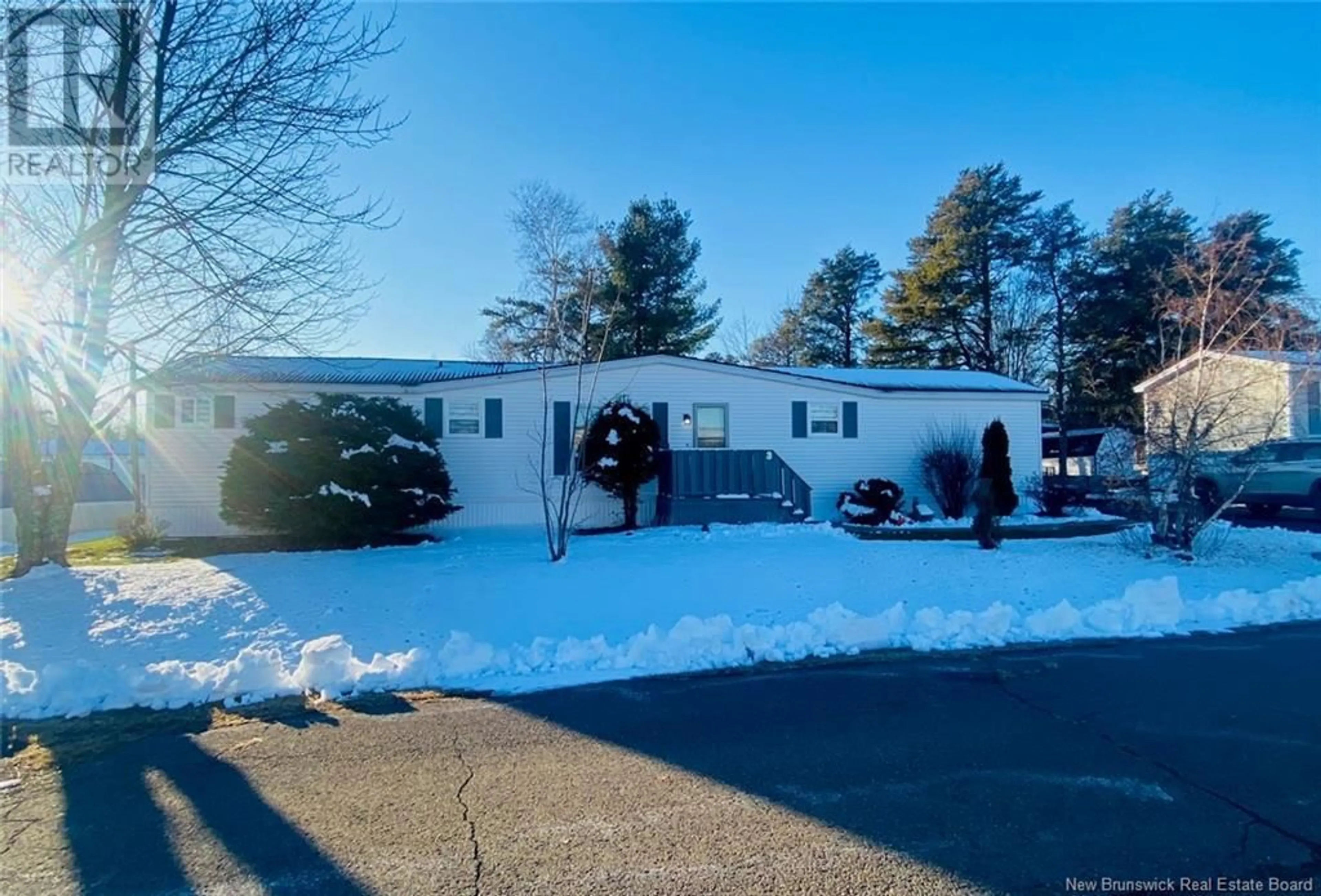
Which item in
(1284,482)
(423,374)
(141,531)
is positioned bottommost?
(141,531)

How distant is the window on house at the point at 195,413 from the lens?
14625mm

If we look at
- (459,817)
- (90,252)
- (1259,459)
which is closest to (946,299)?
(1259,459)

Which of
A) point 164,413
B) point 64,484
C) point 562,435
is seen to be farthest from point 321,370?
point 64,484

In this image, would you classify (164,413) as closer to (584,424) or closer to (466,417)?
(466,417)

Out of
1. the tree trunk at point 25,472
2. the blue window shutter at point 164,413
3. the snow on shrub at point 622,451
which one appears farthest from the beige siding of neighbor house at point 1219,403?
the blue window shutter at point 164,413

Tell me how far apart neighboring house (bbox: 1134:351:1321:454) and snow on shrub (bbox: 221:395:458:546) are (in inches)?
484

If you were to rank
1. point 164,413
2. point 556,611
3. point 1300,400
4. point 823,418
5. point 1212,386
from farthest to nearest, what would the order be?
point 1300,400 → point 823,418 → point 164,413 → point 1212,386 → point 556,611

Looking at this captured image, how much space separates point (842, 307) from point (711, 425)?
22.4 metres

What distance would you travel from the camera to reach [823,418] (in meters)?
17.0

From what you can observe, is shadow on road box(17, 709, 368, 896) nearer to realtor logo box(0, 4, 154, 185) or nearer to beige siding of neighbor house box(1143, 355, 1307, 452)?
realtor logo box(0, 4, 154, 185)

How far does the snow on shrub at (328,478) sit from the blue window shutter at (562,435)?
286 centimetres

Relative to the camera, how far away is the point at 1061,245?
30.7 metres

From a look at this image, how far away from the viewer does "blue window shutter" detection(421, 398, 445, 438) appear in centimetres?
1519

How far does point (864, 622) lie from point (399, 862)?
4.62m
